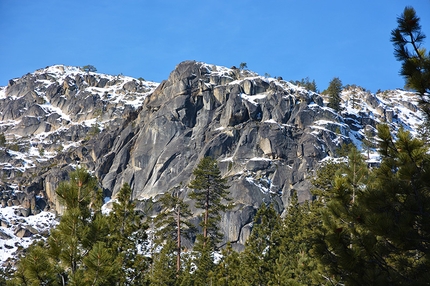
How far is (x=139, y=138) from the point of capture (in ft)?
371

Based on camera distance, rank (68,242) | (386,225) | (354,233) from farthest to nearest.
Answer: (68,242) < (354,233) < (386,225)

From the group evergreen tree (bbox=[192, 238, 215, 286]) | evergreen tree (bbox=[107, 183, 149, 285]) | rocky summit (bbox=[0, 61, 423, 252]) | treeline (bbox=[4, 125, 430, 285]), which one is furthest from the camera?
rocky summit (bbox=[0, 61, 423, 252])

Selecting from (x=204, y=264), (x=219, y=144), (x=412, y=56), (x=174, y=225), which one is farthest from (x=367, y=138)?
(x=412, y=56)

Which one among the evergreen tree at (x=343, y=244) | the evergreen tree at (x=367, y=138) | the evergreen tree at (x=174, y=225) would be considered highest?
the evergreen tree at (x=367, y=138)

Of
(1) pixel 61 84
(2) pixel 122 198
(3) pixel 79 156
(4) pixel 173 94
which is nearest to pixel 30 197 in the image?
(3) pixel 79 156

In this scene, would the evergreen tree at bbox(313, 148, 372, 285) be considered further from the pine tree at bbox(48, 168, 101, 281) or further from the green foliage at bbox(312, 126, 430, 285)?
the pine tree at bbox(48, 168, 101, 281)

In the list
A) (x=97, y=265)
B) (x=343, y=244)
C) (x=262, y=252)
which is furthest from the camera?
(x=262, y=252)

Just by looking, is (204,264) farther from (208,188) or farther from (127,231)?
(127,231)

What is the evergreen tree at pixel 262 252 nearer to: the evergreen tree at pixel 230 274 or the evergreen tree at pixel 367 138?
the evergreen tree at pixel 230 274

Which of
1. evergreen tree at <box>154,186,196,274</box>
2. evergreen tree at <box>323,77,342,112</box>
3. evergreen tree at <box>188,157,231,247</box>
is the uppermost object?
evergreen tree at <box>323,77,342,112</box>

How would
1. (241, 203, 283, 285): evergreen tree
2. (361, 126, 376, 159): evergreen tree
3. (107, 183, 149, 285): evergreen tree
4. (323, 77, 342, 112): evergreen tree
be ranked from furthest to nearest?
(323, 77, 342, 112): evergreen tree → (361, 126, 376, 159): evergreen tree → (241, 203, 283, 285): evergreen tree → (107, 183, 149, 285): evergreen tree

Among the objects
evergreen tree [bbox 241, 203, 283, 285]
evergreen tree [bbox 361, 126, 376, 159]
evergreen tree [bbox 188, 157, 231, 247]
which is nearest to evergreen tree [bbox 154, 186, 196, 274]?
evergreen tree [bbox 188, 157, 231, 247]

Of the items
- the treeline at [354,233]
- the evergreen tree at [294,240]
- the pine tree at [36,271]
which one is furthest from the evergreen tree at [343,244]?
the evergreen tree at [294,240]

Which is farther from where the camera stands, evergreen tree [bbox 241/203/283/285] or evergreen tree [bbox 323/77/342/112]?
evergreen tree [bbox 323/77/342/112]
